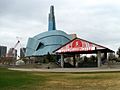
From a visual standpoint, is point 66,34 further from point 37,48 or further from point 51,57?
point 51,57

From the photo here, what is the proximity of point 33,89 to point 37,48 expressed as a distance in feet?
359

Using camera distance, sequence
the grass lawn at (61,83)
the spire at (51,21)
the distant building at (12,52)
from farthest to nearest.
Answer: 1. the distant building at (12,52)
2. the spire at (51,21)
3. the grass lawn at (61,83)

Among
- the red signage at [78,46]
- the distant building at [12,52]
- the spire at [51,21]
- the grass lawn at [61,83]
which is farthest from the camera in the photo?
the distant building at [12,52]

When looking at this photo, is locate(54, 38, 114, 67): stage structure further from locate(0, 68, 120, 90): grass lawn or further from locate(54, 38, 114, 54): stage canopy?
locate(0, 68, 120, 90): grass lawn

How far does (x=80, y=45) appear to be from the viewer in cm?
6806

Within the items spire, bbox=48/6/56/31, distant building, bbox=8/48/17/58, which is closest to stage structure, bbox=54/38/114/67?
spire, bbox=48/6/56/31

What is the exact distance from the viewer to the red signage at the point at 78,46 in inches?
2596

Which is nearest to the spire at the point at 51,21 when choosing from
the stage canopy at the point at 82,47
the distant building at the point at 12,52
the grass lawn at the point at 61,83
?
the distant building at the point at 12,52

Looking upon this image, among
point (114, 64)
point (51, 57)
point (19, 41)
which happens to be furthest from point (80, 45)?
point (19, 41)

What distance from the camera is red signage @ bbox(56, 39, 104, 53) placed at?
216 ft

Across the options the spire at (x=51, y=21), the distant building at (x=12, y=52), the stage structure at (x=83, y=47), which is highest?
the spire at (x=51, y=21)

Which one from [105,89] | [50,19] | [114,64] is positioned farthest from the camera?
[50,19]

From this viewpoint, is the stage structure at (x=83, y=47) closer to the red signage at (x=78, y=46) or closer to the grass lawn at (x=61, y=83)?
the red signage at (x=78, y=46)

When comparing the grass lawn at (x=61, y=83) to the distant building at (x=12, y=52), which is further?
the distant building at (x=12, y=52)
